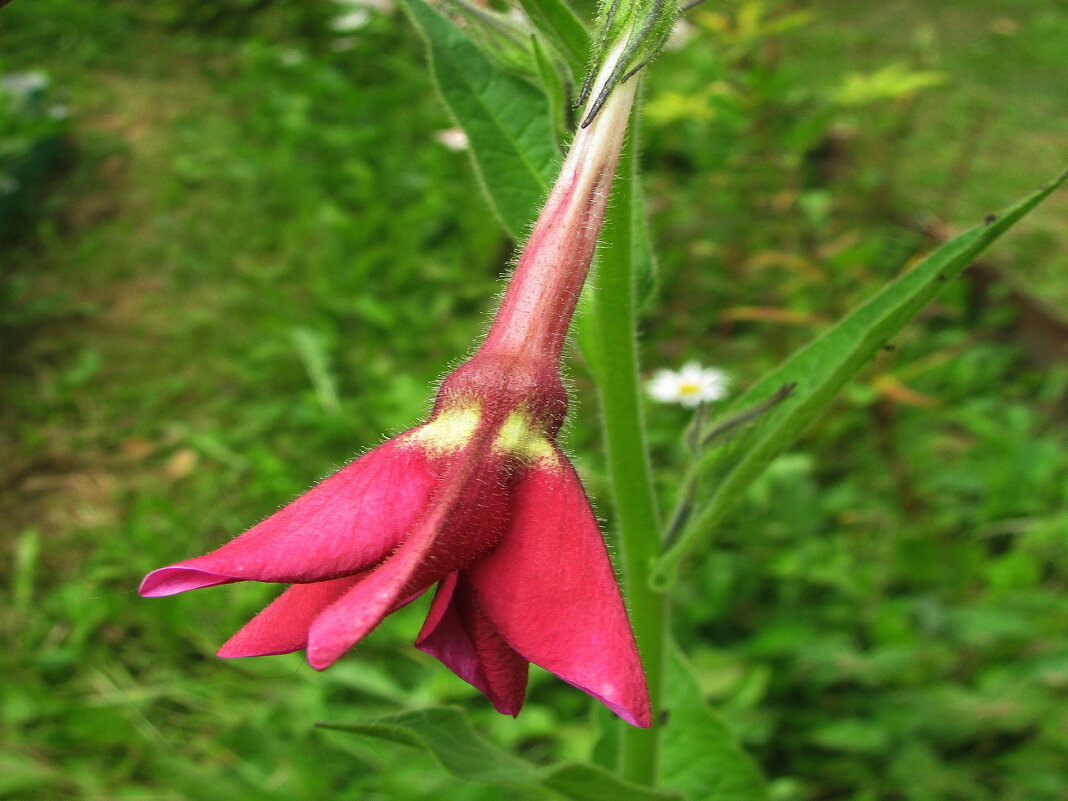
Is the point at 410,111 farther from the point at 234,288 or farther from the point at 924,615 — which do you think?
the point at 924,615

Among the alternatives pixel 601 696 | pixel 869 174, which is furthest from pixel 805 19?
pixel 601 696

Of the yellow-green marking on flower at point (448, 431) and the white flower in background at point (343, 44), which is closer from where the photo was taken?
the yellow-green marking on flower at point (448, 431)

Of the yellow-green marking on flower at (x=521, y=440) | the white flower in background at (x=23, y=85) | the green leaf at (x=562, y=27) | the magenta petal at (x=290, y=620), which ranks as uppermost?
the green leaf at (x=562, y=27)

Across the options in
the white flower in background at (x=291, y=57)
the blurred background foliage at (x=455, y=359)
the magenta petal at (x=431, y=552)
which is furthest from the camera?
the white flower in background at (x=291, y=57)

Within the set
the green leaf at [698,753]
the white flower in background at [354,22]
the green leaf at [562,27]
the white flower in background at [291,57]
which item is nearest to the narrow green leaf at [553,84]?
the green leaf at [562,27]

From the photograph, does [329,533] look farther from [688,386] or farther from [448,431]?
[688,386]

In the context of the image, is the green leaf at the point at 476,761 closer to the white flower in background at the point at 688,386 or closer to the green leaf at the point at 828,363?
the green leaf at the point at 828,363
